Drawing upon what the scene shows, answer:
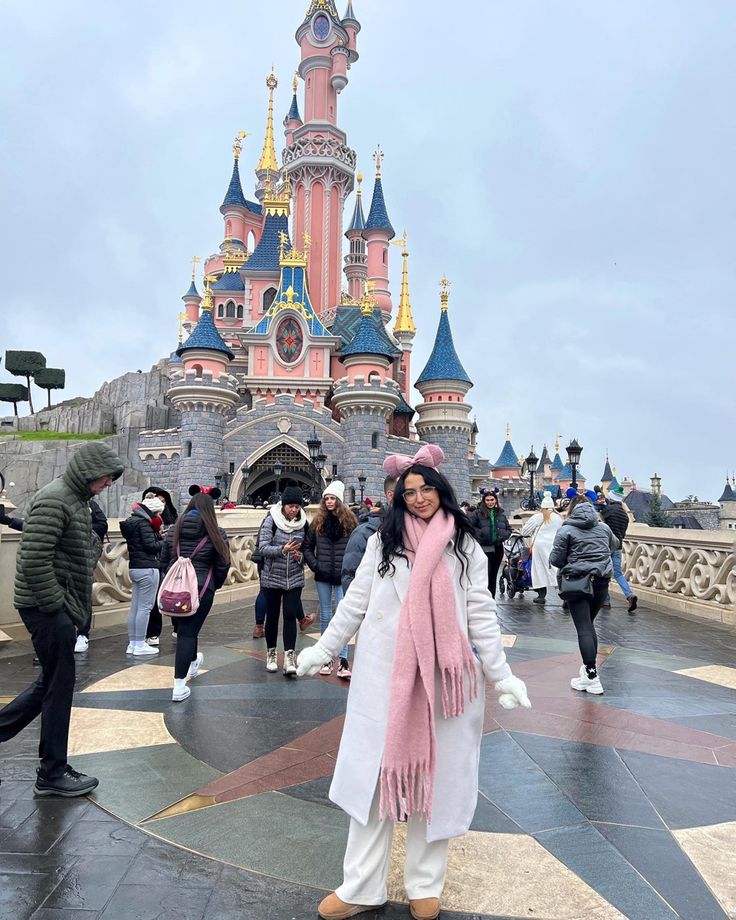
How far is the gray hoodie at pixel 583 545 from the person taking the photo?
4.77m

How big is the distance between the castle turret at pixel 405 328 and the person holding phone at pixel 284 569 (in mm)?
36873

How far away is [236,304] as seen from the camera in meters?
40.6

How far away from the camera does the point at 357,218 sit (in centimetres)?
4778

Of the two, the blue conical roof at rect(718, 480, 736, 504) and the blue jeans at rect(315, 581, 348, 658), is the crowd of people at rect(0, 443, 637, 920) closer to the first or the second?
the blue jeans at rect(315, 581, 348, 658)

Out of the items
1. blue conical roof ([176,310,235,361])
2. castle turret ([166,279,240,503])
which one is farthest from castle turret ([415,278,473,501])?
blue conical roof ([176,310,235,361])

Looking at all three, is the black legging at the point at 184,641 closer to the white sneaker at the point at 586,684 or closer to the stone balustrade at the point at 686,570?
the white sneaker at the point at 586,684

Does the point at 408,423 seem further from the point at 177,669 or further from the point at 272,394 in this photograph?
the point at 177,669

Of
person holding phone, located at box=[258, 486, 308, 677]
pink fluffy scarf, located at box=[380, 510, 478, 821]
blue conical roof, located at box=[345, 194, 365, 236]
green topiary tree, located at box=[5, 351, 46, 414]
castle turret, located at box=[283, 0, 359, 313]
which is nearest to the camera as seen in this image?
pink fluffy scarf, located at box=[380, 510, 478, 821]

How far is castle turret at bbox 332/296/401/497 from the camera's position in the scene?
1139 inches

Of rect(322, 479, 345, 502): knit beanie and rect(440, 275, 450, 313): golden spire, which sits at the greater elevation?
rect(440, 275, 450, 313): golden spire

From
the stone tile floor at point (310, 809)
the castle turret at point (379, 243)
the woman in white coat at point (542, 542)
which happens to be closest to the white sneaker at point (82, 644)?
the stone tile floor at point (310, 809)

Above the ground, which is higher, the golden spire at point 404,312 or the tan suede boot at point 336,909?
the golden spire at point 404,312

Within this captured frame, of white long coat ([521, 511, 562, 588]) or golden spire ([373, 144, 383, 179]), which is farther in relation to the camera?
golden spire ([373, 144, 383, 179])

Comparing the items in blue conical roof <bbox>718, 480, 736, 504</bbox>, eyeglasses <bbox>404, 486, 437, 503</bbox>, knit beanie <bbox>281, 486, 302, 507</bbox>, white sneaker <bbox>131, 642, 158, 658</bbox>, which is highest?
blue conical roof <bbox>718, 480, 736, 504</bbox>
